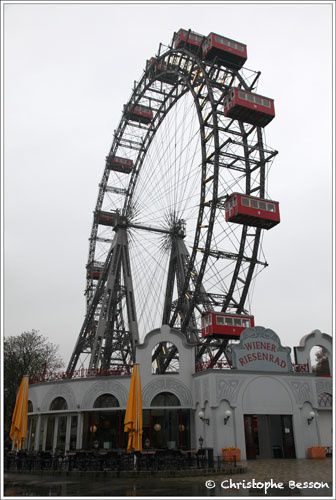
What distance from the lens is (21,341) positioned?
4531 centimetres

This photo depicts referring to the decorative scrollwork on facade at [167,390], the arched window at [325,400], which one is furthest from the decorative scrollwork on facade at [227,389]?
the arched window at [325,400]

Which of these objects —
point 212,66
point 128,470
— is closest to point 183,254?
point 212,66

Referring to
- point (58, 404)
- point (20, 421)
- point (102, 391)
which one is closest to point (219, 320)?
point (102, 391)

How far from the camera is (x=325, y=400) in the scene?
75.4ft

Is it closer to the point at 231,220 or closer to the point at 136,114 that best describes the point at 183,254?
the point at 231,220

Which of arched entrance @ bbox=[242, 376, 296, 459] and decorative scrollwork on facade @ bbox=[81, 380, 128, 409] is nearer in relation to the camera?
arched entrance @ bbox=[242, 376, 296, 459]

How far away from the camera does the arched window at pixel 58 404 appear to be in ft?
74.7

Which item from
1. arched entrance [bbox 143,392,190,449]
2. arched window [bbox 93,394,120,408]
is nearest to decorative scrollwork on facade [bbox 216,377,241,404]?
arched entrance [bbox 143,392,190,449]

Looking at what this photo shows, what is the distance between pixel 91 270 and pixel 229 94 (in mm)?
24762

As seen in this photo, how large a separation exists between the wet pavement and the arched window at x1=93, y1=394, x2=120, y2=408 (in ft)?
19.5

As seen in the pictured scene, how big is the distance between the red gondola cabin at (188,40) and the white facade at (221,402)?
20.8 m

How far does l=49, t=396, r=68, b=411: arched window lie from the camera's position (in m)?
22.8

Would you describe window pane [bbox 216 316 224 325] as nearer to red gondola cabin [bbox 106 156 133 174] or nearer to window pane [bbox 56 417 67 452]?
window pane [bbox 56 417 67 452]

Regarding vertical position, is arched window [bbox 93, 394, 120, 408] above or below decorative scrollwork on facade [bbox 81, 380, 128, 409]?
below
